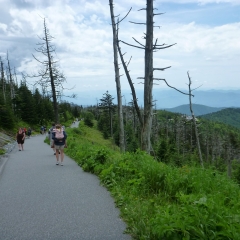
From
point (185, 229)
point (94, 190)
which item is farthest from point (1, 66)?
point (185, 229)

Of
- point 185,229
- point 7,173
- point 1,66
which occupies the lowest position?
point 7,173

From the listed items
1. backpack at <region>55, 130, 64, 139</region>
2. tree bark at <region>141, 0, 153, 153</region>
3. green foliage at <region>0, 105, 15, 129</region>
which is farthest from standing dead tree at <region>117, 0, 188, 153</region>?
green foliage at <region>0, 105, 15, 129</region>

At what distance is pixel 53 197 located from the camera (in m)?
7.40

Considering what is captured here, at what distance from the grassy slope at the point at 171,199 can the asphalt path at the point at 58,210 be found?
0.34 metres

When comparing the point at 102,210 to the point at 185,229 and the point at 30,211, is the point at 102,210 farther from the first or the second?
the point at 185,229

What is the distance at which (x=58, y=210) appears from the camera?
6.27 meters

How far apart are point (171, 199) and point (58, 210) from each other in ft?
7.65

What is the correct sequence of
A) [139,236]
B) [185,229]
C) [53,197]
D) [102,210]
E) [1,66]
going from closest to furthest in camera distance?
1. [185,229]
2. [139,236]
3. [102,210]
4. [53,197]
5. [1,66]

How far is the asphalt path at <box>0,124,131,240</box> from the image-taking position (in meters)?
5.04

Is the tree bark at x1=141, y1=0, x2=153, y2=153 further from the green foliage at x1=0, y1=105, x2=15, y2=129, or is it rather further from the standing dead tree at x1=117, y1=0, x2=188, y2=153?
the green foliage at x1=0, y1=105, x2=15, y2=129

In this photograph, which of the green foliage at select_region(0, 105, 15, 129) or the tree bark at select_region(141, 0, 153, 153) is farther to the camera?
the green foliage at select_region(0, 105, 15, 129)

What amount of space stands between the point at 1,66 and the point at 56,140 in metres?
54.8

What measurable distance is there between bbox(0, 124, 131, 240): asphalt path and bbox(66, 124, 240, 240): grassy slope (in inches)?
13.5

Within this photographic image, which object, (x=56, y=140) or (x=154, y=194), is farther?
(x=56, y=140)
